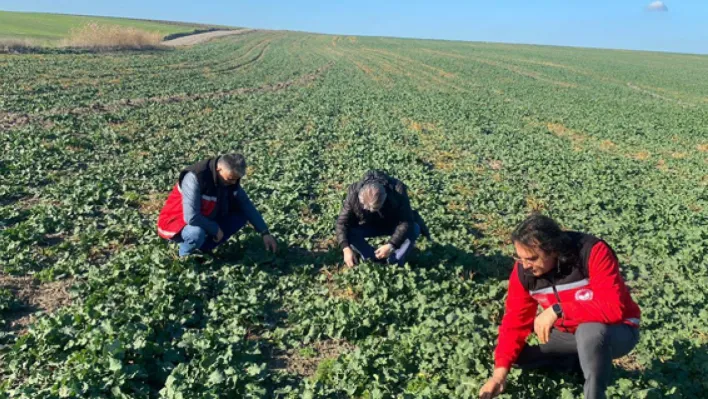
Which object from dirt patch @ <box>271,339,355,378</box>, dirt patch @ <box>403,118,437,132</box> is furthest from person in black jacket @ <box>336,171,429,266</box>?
dirt patch @ <box>403,118,437,132</box>

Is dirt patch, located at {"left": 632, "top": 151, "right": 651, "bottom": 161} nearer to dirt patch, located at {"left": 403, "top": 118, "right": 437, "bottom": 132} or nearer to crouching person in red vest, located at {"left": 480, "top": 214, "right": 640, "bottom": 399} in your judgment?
dirt patch, located at {"left": 403, "top": 118, "right": 437, "bottom": 132}

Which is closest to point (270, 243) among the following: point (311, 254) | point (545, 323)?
point (311, 254)

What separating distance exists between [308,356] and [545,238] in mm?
2610

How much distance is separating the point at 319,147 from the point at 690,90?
3959 centimetres

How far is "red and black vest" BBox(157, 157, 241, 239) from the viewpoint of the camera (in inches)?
247

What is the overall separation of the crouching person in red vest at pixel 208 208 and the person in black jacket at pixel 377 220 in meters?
1.03

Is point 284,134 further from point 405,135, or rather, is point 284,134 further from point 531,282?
point 531,282

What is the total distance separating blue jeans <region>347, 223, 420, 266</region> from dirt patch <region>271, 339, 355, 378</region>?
152cm

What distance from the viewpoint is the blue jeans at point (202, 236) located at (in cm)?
644

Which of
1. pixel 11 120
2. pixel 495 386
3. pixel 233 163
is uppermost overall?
pixel 233 163

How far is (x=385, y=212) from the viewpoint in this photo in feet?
21.5

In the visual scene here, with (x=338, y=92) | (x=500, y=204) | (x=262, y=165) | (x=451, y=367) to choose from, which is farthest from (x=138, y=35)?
(x=451, y=367)

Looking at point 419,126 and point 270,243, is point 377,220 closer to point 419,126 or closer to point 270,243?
point 270,243

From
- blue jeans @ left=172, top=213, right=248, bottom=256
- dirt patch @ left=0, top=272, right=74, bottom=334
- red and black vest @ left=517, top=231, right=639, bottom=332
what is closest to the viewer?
red and black vest @ left=517, top=231, right=639, bottom=332
